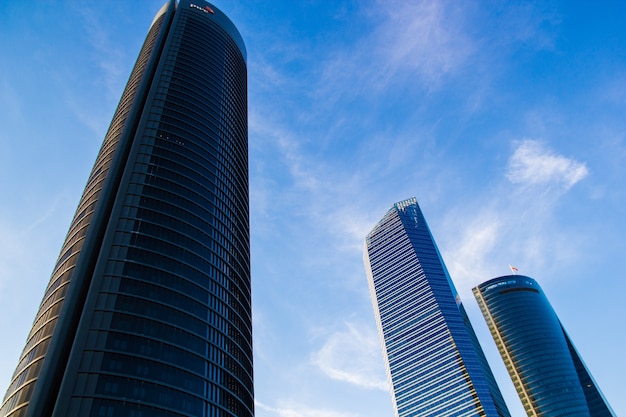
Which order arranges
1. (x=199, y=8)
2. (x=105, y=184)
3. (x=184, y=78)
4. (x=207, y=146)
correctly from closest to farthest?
1. (x=105, y=184)
2. (x=207, y=146)
3. (x=184, y=78)
4. (x=199, y=8)

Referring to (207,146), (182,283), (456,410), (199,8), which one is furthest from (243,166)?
(456,410)

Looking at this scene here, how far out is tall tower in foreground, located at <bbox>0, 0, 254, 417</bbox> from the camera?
6800 centimetres

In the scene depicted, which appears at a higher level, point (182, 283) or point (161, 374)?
point (182, 283)

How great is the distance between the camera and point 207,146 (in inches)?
4503

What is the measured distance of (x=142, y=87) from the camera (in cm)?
11900

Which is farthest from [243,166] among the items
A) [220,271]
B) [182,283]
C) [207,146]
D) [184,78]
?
[182,283]

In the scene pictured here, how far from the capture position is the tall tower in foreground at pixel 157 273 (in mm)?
68000

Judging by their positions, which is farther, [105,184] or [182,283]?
[105,184]

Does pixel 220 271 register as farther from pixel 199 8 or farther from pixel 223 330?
pixel 199 8

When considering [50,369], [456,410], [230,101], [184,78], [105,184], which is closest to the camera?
[50,369]

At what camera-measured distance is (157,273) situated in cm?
8350

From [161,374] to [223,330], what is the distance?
62.1 ft

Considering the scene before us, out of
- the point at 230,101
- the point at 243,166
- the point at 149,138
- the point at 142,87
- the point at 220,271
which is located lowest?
the point at 220,271

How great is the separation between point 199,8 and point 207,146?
67473 millimetres
